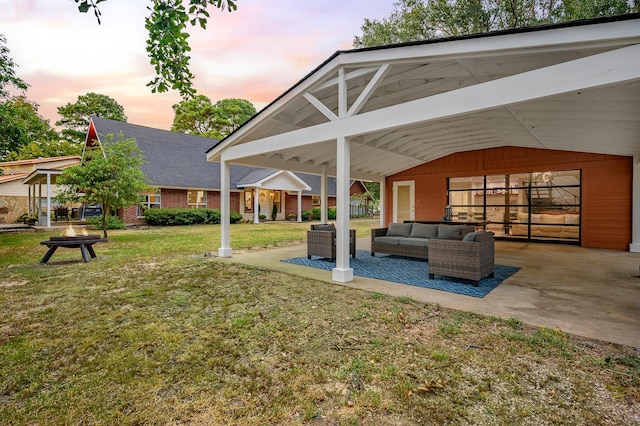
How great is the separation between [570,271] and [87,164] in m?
13.7

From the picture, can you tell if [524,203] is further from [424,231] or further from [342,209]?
[342,209]

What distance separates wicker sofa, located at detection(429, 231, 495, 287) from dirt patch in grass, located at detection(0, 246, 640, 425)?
142 cm

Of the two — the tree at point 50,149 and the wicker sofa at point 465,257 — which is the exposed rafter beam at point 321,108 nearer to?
the wicker sofa at point 465,257

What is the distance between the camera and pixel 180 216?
16703 mm

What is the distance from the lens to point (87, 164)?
1020 centimetres

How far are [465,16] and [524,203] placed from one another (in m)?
10.9

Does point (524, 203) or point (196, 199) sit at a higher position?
point (196, 199)

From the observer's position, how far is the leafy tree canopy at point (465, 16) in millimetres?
15078

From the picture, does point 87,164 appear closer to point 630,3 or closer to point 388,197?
point 388,197

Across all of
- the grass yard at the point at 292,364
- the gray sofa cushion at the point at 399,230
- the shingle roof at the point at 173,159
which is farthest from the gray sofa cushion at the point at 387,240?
the shingle roof at the point at 173,159

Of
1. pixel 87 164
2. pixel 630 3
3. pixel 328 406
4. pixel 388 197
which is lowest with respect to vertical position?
pixel 328 406

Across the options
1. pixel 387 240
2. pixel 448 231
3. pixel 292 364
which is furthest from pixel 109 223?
pixel 292 364

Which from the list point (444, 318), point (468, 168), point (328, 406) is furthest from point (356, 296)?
point (468, 168)

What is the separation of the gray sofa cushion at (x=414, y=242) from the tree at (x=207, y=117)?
28667 millimetres
